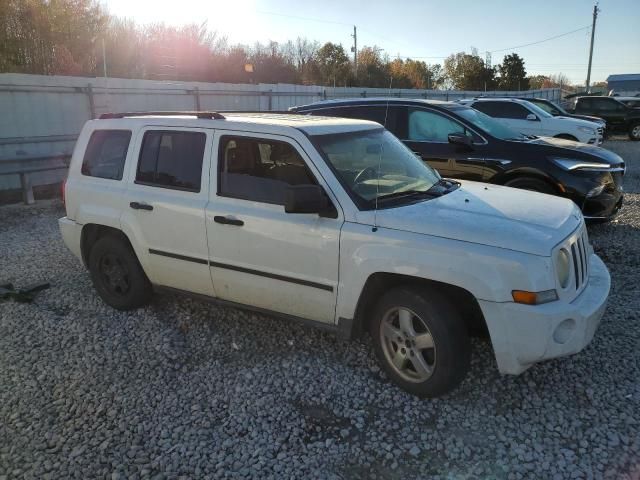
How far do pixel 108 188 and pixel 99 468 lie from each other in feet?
8.46

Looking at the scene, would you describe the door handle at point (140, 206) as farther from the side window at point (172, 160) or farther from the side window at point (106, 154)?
the side window at point (106, 154)

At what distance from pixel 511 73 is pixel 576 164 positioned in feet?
167

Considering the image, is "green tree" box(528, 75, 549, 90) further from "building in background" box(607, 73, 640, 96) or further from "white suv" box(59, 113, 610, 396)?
"white suv" box(59, 113, 610, 396)

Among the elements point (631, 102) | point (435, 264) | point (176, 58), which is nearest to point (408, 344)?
point (435, 264)

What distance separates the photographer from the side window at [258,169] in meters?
3.85

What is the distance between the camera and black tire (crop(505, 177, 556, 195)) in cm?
684

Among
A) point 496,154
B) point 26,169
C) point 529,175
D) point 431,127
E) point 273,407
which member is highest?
point 431,127

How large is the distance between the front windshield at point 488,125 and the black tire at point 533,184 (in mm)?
660

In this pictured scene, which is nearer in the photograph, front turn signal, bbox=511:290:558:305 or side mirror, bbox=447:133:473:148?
front turn signal, bbox=511:290:558:305

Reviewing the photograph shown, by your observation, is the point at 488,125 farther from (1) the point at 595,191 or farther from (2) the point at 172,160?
(2) the point at 172,160

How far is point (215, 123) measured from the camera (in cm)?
422

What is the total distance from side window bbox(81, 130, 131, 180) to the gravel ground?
4.28ft

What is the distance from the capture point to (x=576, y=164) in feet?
22.4

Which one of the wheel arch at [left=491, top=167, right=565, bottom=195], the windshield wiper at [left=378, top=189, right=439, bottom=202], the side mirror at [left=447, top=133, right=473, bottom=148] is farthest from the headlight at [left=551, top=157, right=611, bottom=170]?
the windshield wiper at [left=378, top=189, right=439, bottom=202]
